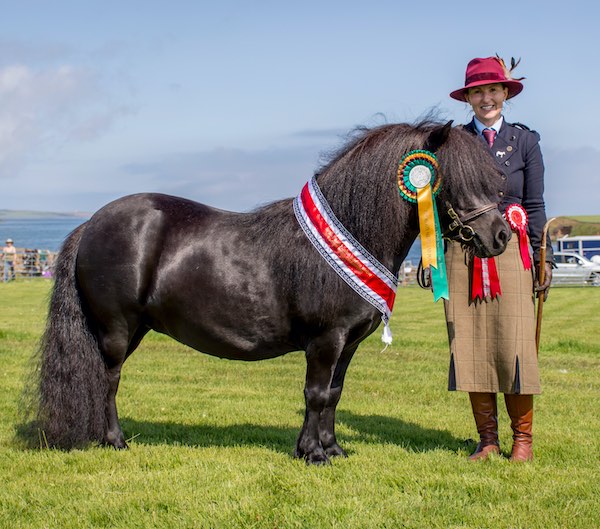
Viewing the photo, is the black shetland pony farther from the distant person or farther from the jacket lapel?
the distant person

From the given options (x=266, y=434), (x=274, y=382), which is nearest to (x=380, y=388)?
(x=274, y=382)

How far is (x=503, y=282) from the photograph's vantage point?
5.16m

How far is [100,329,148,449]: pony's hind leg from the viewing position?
534cm

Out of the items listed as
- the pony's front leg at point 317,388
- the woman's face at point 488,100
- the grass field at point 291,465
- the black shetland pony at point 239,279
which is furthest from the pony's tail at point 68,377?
the woman's face at point 488,100

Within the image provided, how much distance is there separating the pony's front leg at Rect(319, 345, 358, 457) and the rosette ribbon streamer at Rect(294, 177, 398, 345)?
64 centimetres

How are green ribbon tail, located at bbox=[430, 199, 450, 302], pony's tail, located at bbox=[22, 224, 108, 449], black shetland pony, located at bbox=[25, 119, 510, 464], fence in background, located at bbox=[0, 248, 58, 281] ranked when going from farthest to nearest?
1. fence in background, located at bbox=[0, 248, 58, 281]
2. pony's tail, located at bbox=[22, 224, 108, 449]
3. green ribbon tail, located at bbox=[430, 199, 450, 302]
4. black shetland pony, located at bbox=[25, 119, 510, 464]

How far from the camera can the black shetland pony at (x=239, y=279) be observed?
4723 millimetres

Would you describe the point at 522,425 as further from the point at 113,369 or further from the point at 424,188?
the point at 113,369

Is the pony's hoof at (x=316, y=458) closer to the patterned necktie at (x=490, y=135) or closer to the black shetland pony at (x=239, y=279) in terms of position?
the black shetland pony at (x=239, y=279)

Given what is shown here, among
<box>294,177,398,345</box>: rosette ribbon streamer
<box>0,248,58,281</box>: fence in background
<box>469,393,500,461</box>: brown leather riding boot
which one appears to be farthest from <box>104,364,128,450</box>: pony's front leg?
<box>0,248,58,281</box>: fence in background

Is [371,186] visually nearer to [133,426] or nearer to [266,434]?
[266,434]

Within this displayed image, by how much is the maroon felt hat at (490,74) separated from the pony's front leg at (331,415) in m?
2.06

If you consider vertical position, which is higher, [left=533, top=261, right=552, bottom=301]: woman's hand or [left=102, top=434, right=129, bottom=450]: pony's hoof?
[left=533, top=261, right=552, bottom=301]: woman's hand

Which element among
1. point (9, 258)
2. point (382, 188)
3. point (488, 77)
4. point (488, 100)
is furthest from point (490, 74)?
point (9, 258)
